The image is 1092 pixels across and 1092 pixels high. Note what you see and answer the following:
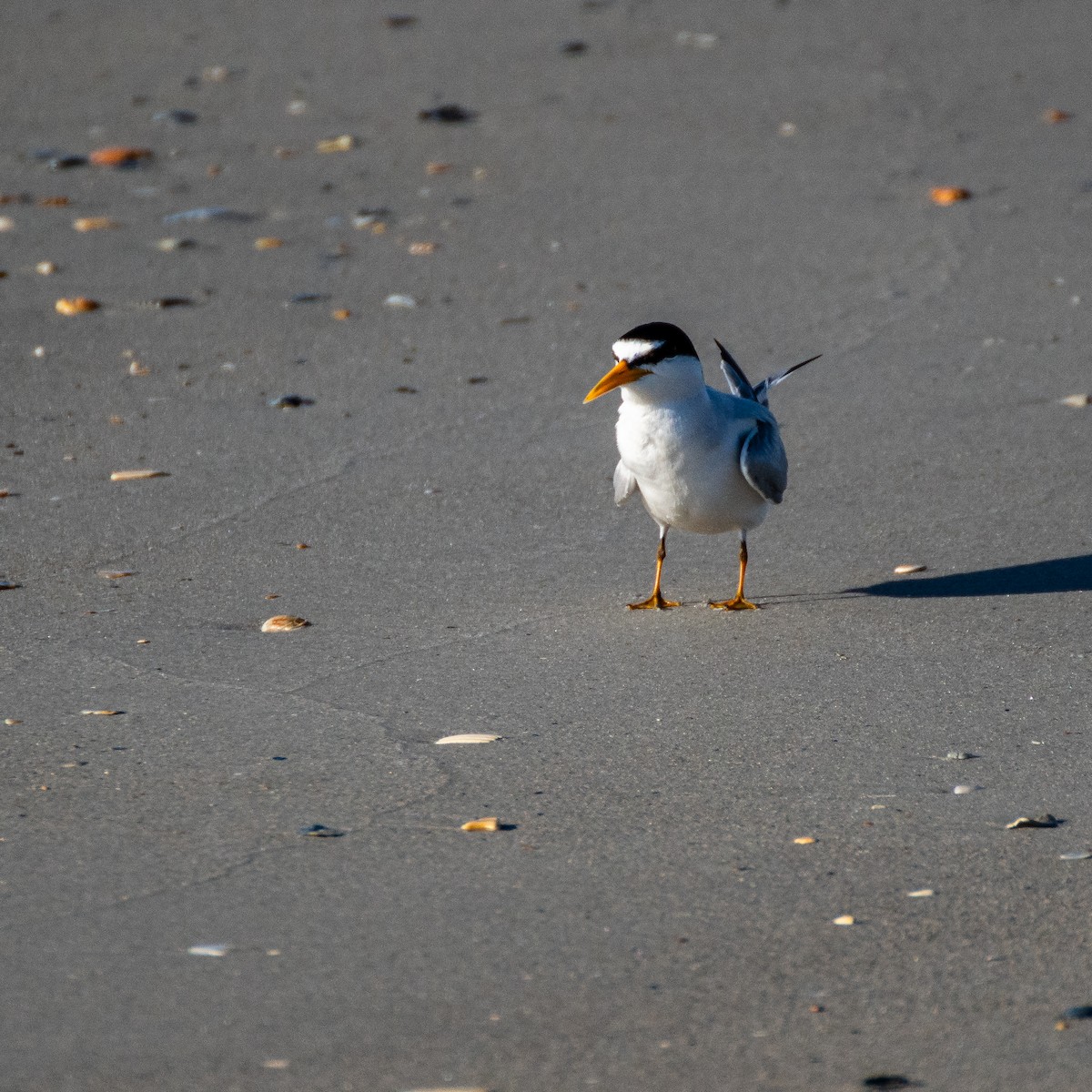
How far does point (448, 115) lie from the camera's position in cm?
1086

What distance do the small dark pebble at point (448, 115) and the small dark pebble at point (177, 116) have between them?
1.45 m

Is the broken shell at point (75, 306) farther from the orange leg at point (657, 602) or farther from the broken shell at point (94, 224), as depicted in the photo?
the orange leg at point (657, 602)

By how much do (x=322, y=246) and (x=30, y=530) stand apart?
3576 mm

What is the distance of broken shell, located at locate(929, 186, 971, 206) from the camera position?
9.28m

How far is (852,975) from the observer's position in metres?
3.00

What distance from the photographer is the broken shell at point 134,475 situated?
6102 millimetres

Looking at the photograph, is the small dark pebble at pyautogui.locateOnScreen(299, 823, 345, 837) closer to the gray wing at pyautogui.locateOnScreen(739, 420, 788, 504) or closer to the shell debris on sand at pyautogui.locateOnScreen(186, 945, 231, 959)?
the shell debris on sand at pyautogui.locateOnScreen(186, 945, 231, 959)

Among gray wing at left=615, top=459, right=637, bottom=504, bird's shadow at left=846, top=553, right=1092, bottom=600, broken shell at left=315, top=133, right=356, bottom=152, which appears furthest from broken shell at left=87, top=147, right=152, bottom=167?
bird's shadow at left=846, top=553, right=1092, bottom=600

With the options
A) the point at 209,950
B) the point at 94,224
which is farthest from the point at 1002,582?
the point at 94,224

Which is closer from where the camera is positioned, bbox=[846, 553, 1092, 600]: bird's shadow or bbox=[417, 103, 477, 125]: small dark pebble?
bbox=[846, 553, 1092, 600]: bird's shadow

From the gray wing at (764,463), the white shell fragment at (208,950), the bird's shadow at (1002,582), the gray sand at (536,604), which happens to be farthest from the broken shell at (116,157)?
the white shell fragment at (208,950)

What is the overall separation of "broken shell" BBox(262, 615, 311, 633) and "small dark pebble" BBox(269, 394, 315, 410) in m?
2.14

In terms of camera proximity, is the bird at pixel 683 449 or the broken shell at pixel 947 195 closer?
the bird at pixel 683 449

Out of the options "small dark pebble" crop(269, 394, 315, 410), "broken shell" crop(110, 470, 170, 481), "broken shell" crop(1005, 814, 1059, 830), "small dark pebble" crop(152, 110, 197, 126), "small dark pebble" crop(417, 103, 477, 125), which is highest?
"small dark pebble" crop(417, 103, 477, 125)
